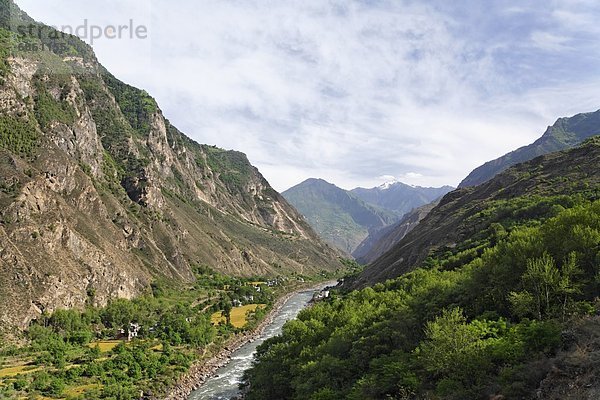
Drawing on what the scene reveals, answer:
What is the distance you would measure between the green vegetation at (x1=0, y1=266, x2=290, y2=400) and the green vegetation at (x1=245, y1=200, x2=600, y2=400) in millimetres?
22851

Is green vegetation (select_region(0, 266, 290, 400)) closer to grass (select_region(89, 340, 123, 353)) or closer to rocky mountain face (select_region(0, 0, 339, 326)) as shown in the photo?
grass (select_region(89, 340, 123, 353))

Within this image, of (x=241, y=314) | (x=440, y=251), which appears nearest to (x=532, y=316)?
(x=440, y=251)

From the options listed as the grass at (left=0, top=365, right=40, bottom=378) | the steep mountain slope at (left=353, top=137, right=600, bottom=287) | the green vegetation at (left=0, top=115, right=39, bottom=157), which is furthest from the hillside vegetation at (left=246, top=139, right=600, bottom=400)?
the green vegetation at (left=0, top=115, right=39, bottom=157)

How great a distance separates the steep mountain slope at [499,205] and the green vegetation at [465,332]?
48.3ft

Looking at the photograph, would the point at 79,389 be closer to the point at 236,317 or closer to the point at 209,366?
the point at 209,366

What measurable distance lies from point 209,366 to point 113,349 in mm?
17007

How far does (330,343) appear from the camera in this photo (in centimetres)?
4409

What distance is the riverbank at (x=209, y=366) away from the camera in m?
62.5

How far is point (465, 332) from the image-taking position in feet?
90.5

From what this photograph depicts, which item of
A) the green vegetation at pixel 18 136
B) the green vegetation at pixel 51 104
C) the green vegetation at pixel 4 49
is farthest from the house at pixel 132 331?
the green vegetation at pixel 4 49

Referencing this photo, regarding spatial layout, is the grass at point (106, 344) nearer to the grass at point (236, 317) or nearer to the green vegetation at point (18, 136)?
the grass at point (236, 317)

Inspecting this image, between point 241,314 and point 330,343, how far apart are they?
8197 centimetres

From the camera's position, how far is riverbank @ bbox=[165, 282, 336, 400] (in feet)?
205

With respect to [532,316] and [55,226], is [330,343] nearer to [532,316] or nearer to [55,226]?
[532,316]
